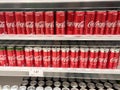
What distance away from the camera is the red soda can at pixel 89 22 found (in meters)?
1.43

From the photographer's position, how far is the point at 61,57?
159cm

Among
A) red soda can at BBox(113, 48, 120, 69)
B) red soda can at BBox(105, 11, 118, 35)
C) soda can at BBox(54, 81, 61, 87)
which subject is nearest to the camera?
red soda can at BBox(105, 11, 118, 35)

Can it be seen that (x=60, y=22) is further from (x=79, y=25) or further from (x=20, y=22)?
(x=20, y=22)

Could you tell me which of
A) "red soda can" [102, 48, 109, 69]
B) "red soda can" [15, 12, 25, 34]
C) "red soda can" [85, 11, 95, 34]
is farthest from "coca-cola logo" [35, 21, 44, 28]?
"red soda can" [102, 48, 109, 69]

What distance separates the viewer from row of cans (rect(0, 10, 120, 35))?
4.72 ft

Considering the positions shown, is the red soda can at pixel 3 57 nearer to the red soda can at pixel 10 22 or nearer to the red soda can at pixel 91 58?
the red soda can at pixel 10 22

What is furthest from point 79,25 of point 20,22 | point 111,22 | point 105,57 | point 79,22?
point 20,22

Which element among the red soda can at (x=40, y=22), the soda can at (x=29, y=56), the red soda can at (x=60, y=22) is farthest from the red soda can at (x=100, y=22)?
the soda can at (x=29, y=56)

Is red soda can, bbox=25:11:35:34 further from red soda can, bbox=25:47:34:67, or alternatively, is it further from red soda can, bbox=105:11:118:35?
red soda can, bbox=105:11:118:35

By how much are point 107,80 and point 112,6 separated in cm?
68

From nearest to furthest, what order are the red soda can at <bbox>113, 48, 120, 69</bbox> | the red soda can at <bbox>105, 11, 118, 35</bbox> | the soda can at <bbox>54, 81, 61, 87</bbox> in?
the red soda can at <bbox>105, 11, 118, 35</bbox>, the red soda can at <bbox>113, 48, 120, 69</bbox>, the soda can at <bbox>54, 81, 61, 87</bbox>

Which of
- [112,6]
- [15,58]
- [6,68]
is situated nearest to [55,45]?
[15,58]

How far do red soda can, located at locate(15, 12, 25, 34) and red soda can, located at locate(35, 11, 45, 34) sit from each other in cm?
11

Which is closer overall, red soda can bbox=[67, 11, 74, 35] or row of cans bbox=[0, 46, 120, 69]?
red soda can bbox=[67, 11, 74, 35]
